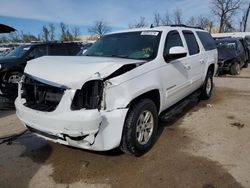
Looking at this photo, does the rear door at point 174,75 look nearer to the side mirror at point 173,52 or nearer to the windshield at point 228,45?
the side mirror at point 173,52

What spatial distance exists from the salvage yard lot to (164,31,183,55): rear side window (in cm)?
154

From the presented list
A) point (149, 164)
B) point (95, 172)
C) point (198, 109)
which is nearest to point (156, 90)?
point (149, 164)

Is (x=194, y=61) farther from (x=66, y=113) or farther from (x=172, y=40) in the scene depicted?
(x=66, y=113)

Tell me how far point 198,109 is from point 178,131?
5.68 ft

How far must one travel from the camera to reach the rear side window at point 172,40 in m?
4.90

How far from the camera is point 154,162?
3.99 m

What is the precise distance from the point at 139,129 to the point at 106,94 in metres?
0.94

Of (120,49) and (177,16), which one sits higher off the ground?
(177,16)

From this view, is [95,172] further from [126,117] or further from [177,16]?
[177,16]

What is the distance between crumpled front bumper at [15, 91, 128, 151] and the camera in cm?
327

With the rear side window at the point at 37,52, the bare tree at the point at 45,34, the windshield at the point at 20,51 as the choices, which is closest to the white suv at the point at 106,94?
the rear side window at the point at 37,52

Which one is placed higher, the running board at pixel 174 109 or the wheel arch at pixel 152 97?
the wheel arch at pixel 152 97

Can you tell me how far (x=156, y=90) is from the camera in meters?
4.37

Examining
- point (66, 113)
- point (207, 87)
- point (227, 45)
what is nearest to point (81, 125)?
point (66, 113)
